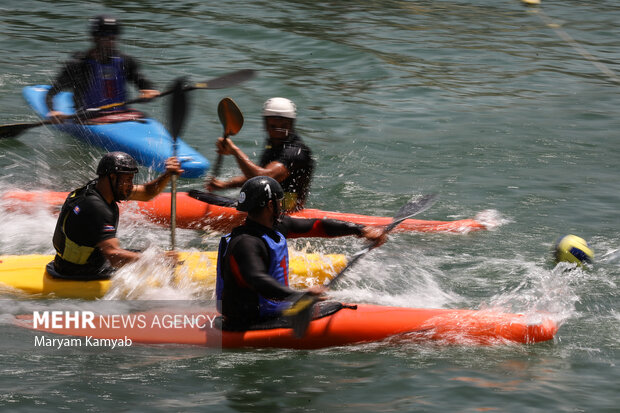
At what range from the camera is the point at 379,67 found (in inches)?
549

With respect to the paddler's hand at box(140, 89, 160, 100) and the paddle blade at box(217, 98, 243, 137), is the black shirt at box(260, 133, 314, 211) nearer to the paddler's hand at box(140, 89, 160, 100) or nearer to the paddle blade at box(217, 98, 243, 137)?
the paddle blade at box(217, 98, 243, 137)

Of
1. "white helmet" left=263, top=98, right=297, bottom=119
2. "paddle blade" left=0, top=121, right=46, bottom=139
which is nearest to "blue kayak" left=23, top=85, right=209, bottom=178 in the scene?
"paddle blade" left=0, top=121, right=46, bottom=139

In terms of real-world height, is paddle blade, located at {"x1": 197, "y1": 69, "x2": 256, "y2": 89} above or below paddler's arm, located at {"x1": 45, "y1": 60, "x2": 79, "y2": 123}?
above

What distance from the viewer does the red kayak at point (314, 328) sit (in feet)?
16.9

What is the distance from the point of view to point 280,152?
23.7 ft

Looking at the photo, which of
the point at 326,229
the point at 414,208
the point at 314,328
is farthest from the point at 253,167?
the point at 314,328

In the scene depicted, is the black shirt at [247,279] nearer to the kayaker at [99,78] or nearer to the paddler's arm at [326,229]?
the paddler's arm at [326,229]

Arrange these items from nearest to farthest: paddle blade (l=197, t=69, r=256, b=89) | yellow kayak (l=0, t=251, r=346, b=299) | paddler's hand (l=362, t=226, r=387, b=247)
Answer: yellow kayak (l=0, t=251, r=346, b=299)
paddler's hand (l=362, t=226, r=387, b=247)
paddle blade (l=197, t=69, r=256, b=89)

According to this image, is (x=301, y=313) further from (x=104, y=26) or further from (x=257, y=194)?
(x=104, y=26)

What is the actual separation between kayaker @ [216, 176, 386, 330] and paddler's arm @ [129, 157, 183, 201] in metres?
1.65

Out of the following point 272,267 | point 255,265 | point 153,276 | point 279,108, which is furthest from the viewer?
point 279,108

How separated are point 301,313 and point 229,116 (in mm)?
2933

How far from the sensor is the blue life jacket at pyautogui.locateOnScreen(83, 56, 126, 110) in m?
9.20

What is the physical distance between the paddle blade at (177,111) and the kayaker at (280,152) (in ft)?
1.22
